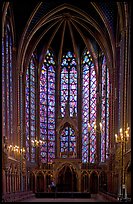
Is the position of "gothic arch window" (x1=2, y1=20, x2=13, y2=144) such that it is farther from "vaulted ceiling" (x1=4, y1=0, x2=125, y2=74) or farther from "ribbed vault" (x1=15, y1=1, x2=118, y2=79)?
"ribbed vault" (x1=15, y1=1, x2=118, y2=79)

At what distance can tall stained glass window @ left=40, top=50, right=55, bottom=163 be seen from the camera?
46250 mm

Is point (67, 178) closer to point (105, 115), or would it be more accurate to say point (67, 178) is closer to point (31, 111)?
point (105, 115)

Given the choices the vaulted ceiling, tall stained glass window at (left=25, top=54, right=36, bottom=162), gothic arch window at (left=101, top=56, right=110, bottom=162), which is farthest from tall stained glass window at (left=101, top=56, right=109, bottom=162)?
tall stained glass window at (left=25, top=54, right=36, bottom=162)

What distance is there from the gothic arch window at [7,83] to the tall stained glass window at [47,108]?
10.9 m

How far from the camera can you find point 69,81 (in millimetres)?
48312

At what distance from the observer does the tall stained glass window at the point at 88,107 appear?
149ft

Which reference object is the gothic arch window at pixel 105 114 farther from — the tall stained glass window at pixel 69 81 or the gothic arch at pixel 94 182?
the tall stained glass window at pixel 69 81

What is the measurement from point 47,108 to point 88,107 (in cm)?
518

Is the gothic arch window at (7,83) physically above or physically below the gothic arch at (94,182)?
above

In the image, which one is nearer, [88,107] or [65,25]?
[65,25]

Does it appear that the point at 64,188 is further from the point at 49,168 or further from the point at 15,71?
the point at 15,71

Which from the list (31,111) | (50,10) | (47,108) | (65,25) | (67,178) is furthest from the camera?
(47,108)

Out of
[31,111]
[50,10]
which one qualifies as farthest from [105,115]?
[50,10]

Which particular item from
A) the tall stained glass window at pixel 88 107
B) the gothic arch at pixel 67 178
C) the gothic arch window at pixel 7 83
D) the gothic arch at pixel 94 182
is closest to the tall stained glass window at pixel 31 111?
the gothic arch at pixel 67 178
